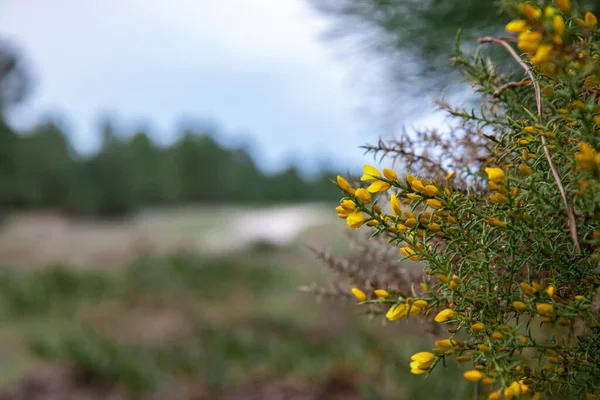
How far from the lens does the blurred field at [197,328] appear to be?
10.5 feet

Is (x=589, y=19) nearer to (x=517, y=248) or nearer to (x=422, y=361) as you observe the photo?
(x=517, y=248)

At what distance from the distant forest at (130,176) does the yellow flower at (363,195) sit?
1165 centimetres

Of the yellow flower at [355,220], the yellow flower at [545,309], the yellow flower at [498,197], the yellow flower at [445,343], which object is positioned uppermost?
the yellow flower at [498,197]

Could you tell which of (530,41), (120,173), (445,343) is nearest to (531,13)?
(530,41)

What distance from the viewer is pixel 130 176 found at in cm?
1836

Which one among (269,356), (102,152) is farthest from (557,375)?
(102,152)

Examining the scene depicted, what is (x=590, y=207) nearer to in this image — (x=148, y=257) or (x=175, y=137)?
(x=148, y=257)

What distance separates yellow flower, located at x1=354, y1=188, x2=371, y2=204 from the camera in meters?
0.62

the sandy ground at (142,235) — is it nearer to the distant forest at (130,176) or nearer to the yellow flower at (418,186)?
the distant forest at (130,176)

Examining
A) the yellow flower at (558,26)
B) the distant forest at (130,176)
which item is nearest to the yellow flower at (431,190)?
the yellow flower at (558,26)

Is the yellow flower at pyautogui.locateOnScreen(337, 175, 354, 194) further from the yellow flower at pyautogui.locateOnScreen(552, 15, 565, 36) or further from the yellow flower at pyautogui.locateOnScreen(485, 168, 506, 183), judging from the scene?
the yellow flower at pyautogui.locateOnScreen(552, 15, 565, 36)

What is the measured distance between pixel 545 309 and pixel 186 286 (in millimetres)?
7460

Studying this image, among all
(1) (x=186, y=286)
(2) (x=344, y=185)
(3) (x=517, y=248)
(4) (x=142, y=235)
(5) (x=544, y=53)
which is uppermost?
(5) (x=544, y=53)

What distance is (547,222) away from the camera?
2.18ft
